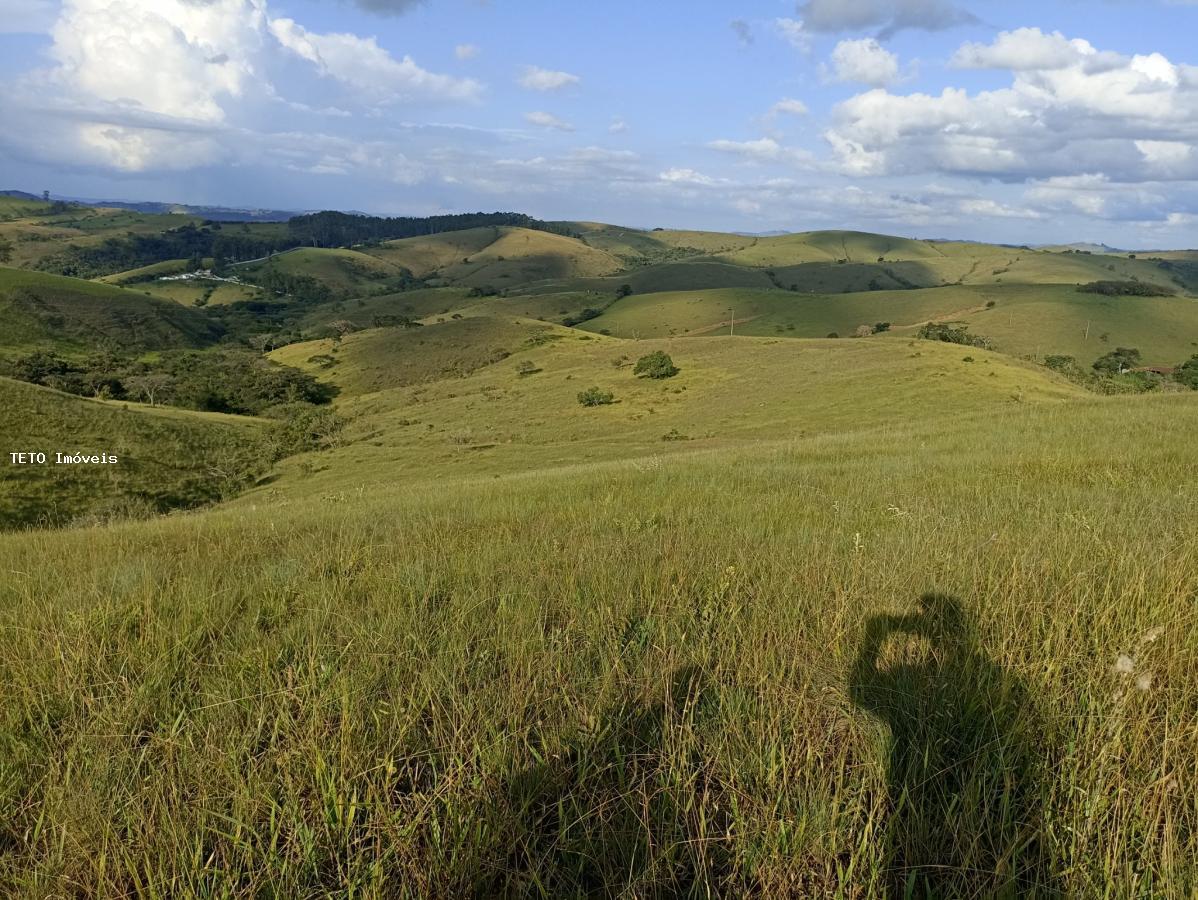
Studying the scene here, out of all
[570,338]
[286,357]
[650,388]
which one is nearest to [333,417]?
[650,388]

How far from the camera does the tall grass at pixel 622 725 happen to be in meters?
2.10

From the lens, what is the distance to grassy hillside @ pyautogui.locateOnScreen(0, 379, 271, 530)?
33.0 m

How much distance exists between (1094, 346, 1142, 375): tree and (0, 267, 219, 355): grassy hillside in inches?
6144

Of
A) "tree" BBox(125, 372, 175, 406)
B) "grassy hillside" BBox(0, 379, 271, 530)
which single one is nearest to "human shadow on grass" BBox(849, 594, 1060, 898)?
"grassy hillside" BBox(0, 379, 271, 530)

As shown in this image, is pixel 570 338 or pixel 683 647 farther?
pixel 570 338

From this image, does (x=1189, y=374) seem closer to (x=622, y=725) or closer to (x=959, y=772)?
(x=959, y=772)

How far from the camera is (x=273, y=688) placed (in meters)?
2.98

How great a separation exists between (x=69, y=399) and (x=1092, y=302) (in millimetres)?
150648

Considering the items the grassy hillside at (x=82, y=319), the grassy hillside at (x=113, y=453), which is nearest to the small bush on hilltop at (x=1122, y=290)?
the grassy hillside at (x=113, y=453)

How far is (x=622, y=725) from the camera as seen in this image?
272 cm

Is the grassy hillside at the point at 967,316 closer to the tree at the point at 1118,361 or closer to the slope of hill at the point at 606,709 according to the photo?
the tree at the point at 1118,361

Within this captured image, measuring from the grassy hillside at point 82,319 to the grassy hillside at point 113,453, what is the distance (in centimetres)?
7134

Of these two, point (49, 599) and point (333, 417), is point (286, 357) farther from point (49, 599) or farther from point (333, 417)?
point (49, 599)

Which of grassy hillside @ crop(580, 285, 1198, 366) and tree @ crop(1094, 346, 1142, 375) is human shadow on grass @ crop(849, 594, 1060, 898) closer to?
tree @ crop(1094, 346, 1142, 375)
